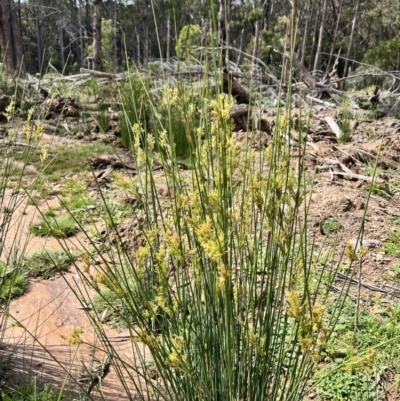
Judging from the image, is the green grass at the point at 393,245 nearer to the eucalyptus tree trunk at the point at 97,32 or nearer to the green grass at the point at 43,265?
the green grass at the point at 43,265

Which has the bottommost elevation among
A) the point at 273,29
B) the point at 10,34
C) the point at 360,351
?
the point at 360,351

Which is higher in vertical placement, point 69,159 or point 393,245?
point 393,245

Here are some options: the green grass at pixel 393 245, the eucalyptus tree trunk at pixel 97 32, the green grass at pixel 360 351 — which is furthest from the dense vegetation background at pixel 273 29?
the green grass at pixel 360 351

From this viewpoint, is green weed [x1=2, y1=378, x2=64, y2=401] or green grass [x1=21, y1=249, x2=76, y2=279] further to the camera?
green grass [x1=21, y1=249, x2=76, y2=279]

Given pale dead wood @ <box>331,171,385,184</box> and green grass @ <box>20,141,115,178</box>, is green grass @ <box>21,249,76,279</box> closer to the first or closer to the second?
green grass @ <box>20,141,115,178</box>

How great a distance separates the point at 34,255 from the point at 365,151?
3925 millimetres

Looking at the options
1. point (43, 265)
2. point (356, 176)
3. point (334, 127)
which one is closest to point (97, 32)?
point (334, 127)

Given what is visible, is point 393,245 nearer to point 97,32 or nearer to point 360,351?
point 360,351

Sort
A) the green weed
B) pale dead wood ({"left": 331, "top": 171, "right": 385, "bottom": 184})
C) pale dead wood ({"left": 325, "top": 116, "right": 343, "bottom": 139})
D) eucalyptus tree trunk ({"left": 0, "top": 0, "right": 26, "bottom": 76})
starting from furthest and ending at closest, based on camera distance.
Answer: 1. eucalyptus tree trunk ({"left": 0, "top": 0, "right": 26, "bottom": 76})
2. pale dead wood ({"left": 325, "top": 116, "right": 343, "bottom": 139})
3. pale dead wood ({"left": 331, "top": 171, "right": 385, "bottom": 184})
4. the green weed

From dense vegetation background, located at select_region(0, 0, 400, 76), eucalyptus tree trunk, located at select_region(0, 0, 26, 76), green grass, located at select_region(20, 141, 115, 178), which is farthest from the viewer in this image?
dense vegetation background, located at select_region(0, 0, 400, 76)

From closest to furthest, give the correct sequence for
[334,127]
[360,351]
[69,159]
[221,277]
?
[221,277] < [360,351] < [69,159] < [334,127]

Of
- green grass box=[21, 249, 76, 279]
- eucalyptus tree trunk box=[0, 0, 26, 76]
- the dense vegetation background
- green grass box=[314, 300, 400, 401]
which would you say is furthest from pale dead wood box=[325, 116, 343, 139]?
the dense vegetation background

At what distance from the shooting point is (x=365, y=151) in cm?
521

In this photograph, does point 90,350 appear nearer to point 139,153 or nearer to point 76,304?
point 76,304
